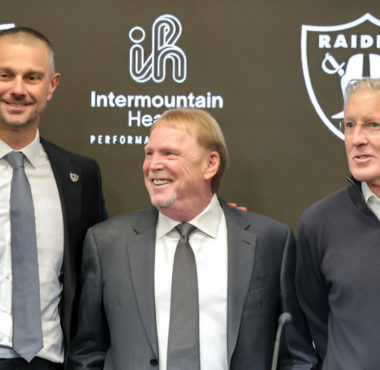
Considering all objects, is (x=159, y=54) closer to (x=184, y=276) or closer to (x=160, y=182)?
(x=160, y=182)

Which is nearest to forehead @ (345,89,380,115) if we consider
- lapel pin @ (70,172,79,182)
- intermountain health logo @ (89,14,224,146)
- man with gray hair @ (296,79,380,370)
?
man with gray hair @ (296,79,380,370)

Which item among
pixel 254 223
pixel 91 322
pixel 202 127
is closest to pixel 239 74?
pixel 202 127

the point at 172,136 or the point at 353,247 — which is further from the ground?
the point at 172,136

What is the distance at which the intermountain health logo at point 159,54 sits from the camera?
328 centimetres

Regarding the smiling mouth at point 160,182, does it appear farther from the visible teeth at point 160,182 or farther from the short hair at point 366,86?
the short hair at point 366,86

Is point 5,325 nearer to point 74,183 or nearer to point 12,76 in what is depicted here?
point 74,183

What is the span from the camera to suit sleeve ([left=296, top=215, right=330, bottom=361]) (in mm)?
2477

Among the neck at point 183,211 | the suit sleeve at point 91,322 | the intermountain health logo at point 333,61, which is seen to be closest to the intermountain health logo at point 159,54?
the intermountain health logo at point 333,61

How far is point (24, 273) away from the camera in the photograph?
8.05 ft

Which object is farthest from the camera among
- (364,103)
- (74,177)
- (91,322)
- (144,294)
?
(74,177)

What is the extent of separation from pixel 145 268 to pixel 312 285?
2.11 ft

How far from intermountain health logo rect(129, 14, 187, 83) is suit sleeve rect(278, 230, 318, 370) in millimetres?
1134

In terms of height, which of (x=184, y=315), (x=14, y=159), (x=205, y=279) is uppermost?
(x=14, y=159)

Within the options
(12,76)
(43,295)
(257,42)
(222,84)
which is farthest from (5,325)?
(257,42)
